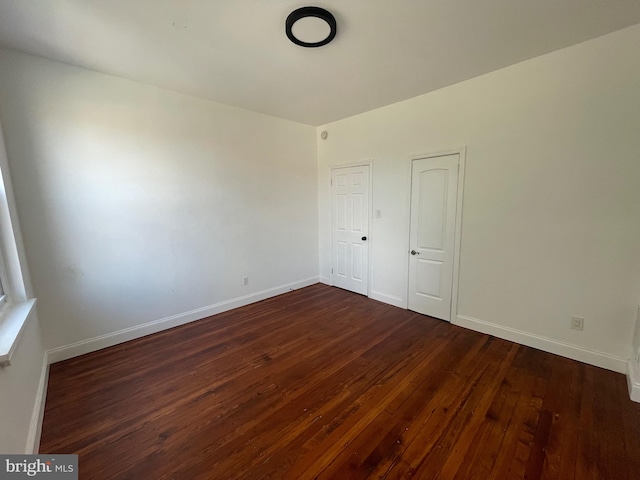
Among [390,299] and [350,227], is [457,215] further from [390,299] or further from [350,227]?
[350,227]

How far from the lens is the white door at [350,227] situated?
13.6 feet

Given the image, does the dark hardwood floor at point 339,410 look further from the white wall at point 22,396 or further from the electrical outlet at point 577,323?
the electrical outlet at point 577,323

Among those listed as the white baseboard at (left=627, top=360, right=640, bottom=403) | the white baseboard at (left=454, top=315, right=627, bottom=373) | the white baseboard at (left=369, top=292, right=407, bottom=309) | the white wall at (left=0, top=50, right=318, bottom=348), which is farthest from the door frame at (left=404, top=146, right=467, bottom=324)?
the white wall at (left=0, top=50, right=318, bottom=348)

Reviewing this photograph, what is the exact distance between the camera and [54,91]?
239cm

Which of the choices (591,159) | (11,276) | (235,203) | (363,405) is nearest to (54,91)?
(11,276)

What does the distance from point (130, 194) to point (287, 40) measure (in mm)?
2275

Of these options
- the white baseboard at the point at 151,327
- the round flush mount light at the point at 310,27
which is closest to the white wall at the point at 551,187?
the round flush mount light at the point at 310,27

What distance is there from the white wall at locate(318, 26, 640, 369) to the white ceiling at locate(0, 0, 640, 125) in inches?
11.1

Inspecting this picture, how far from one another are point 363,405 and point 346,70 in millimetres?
3080

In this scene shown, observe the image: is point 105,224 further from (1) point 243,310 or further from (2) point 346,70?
(2) point 346,70

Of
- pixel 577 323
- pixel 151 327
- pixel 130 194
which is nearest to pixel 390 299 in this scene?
pixel 577 323

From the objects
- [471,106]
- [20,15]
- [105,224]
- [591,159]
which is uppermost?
[20,15]

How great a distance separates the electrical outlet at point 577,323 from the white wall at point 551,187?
0.15 feet

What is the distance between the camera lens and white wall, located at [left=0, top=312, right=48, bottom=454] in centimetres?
130
